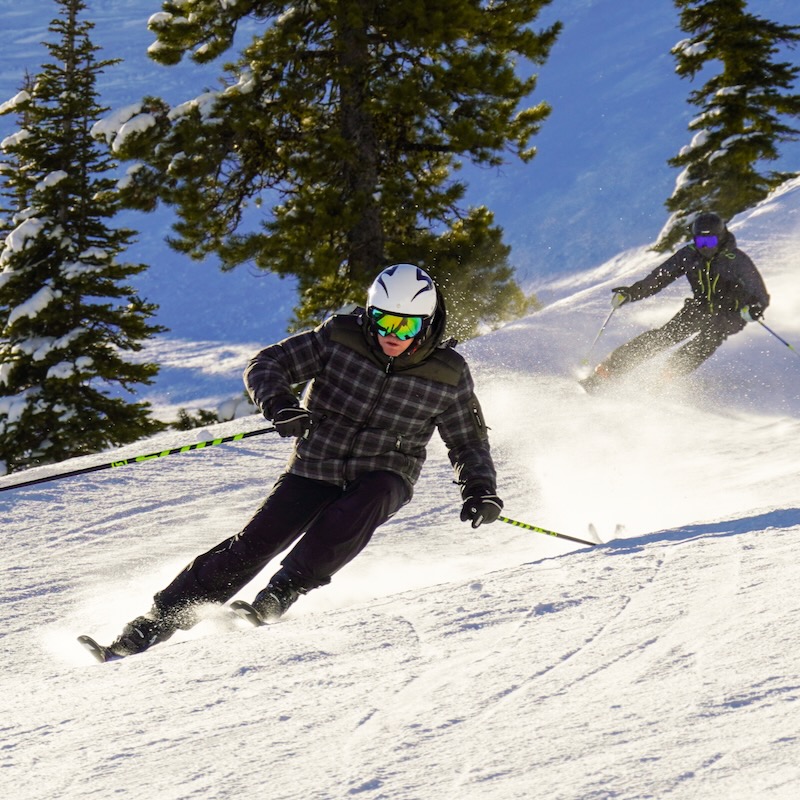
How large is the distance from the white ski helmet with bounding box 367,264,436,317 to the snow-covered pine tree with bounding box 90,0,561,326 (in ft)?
29.7

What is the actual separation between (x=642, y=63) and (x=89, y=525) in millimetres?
76048

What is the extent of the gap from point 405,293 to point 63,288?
604 inches

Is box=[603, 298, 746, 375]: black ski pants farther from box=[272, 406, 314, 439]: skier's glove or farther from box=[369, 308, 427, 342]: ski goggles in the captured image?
box=[272, 406, 314, 439]: skier's glove

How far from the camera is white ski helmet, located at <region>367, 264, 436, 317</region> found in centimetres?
455

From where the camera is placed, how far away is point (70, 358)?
18.2 m

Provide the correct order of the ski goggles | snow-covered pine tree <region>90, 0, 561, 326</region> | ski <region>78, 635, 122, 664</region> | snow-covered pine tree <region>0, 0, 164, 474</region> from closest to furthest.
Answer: ski <region>78, 635, 122, 664</region>
the ski goggles
snow-covered pine tree <region>90, 0, 561, 326</region>
snow-covered pine tree <region>0, 0, 164, 474</region>

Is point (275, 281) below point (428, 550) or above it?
above

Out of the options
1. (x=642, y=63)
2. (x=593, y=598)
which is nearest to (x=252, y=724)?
(x=593, y=598)

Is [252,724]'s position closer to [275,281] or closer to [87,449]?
[87,449]

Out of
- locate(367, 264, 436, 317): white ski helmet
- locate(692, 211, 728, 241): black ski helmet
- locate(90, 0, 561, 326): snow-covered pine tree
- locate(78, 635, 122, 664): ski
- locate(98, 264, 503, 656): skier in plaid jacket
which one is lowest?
locate(78, 635, 122, 664): ski

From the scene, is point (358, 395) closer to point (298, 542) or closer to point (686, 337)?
point (298, 542)

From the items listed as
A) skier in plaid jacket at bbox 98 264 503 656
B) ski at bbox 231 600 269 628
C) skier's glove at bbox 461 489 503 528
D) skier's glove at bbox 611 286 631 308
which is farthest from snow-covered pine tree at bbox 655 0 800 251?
ski at bbox 231 600 269 628

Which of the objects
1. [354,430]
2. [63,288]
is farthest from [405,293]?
[63,288]

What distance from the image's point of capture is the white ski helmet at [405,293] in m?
4.55
